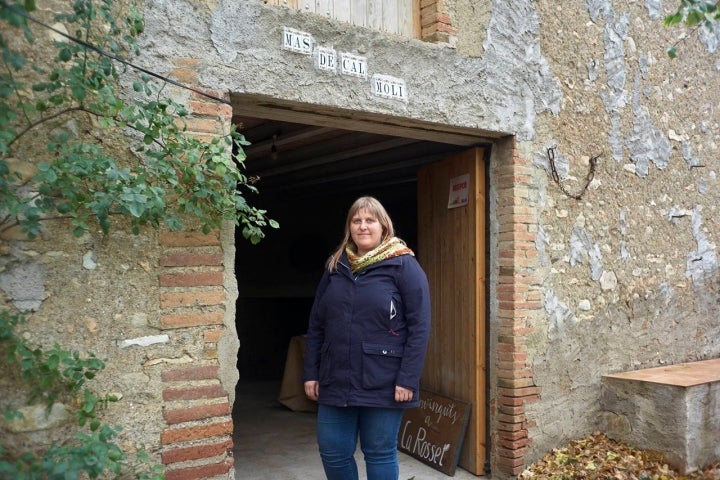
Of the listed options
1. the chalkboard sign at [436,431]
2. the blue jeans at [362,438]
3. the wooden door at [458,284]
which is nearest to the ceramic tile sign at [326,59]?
the wooden door at [458,284]

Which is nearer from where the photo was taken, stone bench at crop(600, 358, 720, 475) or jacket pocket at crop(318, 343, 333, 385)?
jacket pocket at crop(318, 343, 333, 385)

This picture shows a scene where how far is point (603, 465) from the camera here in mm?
4176

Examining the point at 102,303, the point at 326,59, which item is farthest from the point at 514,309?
the point at 102,303

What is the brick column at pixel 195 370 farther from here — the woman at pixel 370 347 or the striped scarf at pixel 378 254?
the striped scarf at pixel 378 254

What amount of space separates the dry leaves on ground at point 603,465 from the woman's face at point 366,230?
2.11m

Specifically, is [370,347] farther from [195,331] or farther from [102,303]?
[102,303]

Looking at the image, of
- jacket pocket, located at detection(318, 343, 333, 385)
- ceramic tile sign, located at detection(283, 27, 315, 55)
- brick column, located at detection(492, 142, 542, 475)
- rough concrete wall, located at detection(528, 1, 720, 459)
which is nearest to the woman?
jacket pocket, located at detection(318, 343, 333, 385)

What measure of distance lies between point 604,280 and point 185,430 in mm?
3306

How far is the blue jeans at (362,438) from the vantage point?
9.64ft

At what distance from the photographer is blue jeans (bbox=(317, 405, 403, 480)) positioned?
294 centimetres

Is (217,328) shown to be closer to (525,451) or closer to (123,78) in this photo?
(123,78)

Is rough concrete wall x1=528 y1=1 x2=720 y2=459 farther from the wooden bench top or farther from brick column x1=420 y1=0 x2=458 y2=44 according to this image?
brick column x1=420 y1=0 x2=458 y2=44

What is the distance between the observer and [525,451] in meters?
4.12

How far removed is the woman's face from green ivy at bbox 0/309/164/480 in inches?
51.3
